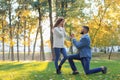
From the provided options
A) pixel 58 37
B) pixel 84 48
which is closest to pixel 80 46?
pixel 84 48

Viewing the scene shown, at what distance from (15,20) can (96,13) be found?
1117 cm

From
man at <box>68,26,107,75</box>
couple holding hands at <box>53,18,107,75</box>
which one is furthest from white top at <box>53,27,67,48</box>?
man at <box>68,26,107,75</box>

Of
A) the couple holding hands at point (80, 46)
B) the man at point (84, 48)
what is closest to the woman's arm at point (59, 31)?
the couple holding hands at point (80, 46)

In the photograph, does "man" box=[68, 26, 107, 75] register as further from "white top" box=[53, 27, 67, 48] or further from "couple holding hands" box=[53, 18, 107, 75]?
"white top" box=[53, 27, 67, 48]

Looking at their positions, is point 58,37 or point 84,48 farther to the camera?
point 58,37

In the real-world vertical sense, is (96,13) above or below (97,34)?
above

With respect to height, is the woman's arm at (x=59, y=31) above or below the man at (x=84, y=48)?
above

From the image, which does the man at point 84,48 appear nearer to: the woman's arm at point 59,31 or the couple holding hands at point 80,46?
the couple holding hands at point 80,46

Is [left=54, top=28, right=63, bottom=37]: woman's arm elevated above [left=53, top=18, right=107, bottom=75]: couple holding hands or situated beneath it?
elevated above

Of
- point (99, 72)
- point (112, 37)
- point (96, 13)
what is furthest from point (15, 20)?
point (99, 72)

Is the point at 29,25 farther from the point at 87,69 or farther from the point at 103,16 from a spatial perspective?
the point at 87,69

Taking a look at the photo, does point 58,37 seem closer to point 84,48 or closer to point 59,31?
point 59,31

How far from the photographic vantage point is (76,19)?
37938 mm

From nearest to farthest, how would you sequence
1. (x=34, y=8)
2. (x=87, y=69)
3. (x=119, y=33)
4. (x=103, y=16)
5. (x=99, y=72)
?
(x=87, y=69)
(x=99, y=72)
(x=34, y=8)
(x=103, y=16)
(x=119, y=33)
